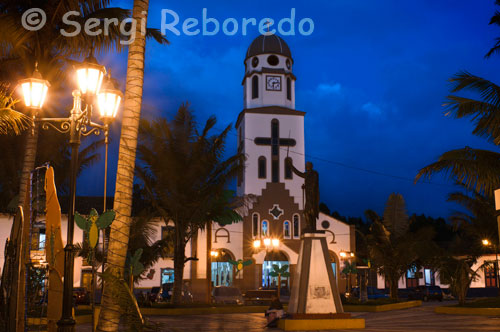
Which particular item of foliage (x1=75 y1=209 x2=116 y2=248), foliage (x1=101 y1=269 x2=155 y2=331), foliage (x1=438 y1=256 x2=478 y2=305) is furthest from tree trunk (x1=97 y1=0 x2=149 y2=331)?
foliage (x1=438 y1=256 x2=478 y2=305)

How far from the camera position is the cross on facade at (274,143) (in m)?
43.7

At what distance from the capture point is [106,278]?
7.83m

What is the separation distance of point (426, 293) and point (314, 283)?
2419 cm

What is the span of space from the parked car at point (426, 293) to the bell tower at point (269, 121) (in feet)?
35.7

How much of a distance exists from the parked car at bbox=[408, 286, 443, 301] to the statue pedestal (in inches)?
919

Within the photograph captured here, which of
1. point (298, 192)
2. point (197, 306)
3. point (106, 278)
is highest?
point (298, 192)

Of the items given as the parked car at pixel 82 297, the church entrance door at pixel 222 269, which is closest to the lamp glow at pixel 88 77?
the parked car at pixel 82 297

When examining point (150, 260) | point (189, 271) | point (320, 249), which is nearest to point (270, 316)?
point (320, 249)

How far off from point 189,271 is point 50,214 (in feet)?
95.0

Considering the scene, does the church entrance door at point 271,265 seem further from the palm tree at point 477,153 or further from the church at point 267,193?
the palm tree at point 477,153

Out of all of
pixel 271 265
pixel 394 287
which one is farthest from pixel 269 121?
pixel 394 287

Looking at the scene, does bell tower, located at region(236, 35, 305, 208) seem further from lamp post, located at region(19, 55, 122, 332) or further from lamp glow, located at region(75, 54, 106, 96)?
lamp glow, located at region(75, 54, 106, 96)

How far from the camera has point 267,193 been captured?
141 ft

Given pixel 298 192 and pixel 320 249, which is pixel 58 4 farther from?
pixel 298 192
